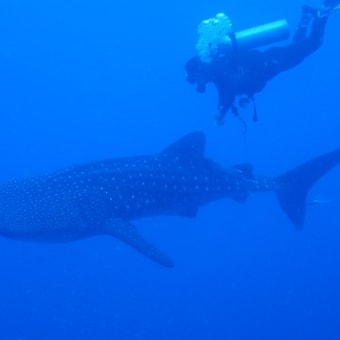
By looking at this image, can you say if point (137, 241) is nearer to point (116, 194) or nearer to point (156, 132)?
point (116, 194)

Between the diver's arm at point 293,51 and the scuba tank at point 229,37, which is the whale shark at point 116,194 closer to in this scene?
the scuba tank at point 229,37

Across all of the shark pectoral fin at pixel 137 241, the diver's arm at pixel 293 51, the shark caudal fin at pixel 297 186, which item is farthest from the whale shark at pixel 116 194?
the diver's arm at pixel 293 51

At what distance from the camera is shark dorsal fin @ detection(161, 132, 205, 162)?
7.16m

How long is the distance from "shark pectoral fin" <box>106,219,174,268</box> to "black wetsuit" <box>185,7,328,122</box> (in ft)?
5.79

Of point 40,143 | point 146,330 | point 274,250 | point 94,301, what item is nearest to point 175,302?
point 146,330

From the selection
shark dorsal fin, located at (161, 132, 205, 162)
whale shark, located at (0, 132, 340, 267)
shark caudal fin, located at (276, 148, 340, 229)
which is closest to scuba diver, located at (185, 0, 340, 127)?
shark dorsal fin, located at (161, 132, 205, 162)

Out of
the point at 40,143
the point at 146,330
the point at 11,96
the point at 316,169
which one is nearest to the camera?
the point at 316,169

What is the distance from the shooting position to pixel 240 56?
272 inches

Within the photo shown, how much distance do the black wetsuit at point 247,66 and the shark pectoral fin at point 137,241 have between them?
177cm

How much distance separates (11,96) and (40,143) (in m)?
4.93

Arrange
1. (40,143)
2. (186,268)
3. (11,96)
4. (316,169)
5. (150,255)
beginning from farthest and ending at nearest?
(11,96), (40,143), (186,268), (316,169), (150,255)

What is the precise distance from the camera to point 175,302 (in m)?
15.9

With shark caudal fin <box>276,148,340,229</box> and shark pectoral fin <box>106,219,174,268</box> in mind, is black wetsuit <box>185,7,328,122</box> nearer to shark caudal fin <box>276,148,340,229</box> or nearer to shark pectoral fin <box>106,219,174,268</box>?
shark caudal fin <box>276,148,340,229</box>

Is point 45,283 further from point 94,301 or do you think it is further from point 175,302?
point 175,302
